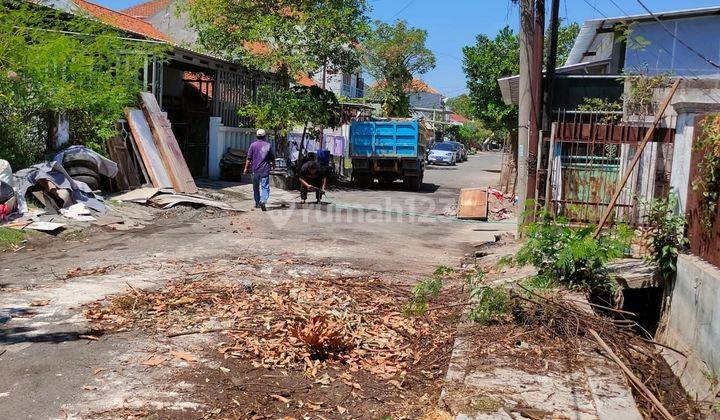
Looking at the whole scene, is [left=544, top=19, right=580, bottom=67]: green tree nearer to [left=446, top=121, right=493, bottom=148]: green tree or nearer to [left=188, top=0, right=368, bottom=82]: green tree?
[left=188, top=0, right=368, bottom=82]: green tree

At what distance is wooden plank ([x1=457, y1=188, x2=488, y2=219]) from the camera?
1438 centimetres

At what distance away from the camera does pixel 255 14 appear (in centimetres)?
2084

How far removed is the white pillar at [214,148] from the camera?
2050 cm

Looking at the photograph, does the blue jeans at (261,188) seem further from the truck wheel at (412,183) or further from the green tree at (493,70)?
the green tree at (493,70)

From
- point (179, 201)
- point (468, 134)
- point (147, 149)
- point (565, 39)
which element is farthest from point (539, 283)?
point (468, 134)

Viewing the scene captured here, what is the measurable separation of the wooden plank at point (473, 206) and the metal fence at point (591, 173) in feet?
14.2

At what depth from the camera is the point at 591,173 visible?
9125mm

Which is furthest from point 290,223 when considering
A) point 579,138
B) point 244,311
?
point 244,311

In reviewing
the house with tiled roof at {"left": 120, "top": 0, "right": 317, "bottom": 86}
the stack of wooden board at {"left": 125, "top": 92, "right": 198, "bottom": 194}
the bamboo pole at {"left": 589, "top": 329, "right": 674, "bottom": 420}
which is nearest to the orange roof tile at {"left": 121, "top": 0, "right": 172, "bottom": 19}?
the house with tiled roof at {"left": 120, "top": 0, "right": 317, "bottom": 86}

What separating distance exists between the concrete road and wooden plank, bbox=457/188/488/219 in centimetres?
44

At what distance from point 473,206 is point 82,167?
26.8ft

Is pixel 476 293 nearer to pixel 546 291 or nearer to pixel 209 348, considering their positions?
pixel 546 291

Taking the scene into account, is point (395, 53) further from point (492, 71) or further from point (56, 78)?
point (56, 78)

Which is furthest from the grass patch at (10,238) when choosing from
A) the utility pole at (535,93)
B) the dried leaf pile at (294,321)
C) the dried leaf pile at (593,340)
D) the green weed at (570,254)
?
the utility pole at (535,93)
